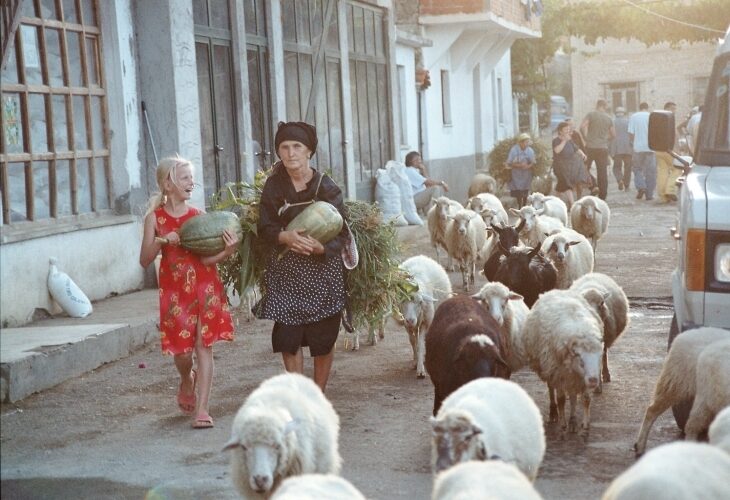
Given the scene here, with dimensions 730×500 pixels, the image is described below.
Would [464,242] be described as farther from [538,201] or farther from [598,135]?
[598,135]

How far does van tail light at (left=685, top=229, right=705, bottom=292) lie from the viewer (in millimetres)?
6934

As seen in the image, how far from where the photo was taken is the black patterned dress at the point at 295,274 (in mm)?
7723

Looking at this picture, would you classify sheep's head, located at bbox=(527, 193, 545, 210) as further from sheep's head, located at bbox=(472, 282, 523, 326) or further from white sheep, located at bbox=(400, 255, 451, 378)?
sheep's head, located at bbox=(472, 282, 523, 326)

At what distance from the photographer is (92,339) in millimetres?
9523

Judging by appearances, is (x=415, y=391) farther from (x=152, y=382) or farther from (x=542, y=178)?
(x=542, y=178)

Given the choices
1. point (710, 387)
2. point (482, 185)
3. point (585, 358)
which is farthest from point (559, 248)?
point (482, 185)

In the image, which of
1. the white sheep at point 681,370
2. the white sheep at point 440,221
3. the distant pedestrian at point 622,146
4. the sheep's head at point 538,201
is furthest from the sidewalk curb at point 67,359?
the distant pedestrian at point 622,146

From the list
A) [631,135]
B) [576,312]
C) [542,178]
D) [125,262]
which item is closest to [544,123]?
[631,135]

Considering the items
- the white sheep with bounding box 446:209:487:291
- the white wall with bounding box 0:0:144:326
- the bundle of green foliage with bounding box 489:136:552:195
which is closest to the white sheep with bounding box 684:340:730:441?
the white wall with bounding box 0:0:144:326

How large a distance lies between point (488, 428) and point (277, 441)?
0.99 m

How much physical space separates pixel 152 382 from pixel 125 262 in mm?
3139

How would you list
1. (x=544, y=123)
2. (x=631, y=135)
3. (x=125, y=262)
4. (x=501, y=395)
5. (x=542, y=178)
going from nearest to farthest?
1. (x=501, y=395)
2. (x=125, y=262)
3. (x=542, y=178)
4. (x=631, y=135)
5. (x=544, y=123)

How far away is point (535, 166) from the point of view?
84.8 feet

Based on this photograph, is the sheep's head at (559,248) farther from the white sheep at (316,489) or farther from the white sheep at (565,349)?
the white sheep at (316,489)
